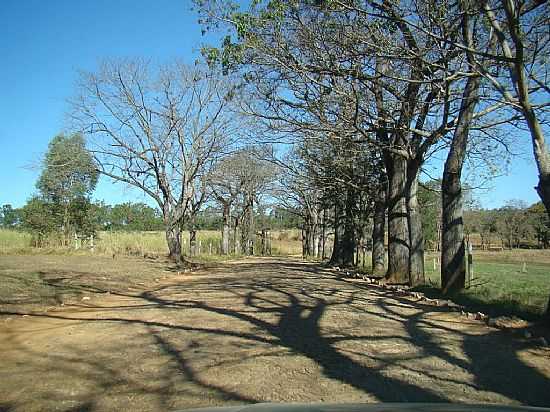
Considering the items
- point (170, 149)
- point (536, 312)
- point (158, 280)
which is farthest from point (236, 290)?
point (170, 149)

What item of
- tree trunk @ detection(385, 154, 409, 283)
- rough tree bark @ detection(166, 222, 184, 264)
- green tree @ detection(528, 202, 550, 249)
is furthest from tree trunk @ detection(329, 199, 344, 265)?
green tree @ detection(528, 202, 550, 249)

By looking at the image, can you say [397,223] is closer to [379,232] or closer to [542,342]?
[379,232]

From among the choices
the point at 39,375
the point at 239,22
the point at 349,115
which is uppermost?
the point at 239,22

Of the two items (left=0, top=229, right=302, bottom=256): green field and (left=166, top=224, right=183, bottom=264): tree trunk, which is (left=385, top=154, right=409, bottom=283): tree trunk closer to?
(left=166, top=224, right=183, bottom=264): tree trunk

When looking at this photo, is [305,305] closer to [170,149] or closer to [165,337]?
[165,337]

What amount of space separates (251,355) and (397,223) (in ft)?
42.8

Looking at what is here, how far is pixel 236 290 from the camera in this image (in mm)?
15805

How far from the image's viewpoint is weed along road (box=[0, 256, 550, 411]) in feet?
17.1

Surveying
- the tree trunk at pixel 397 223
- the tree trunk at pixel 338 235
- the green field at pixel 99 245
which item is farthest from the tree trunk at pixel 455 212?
the green field at pixel 99 245

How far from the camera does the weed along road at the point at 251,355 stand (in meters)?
5.22

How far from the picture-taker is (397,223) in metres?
19.0

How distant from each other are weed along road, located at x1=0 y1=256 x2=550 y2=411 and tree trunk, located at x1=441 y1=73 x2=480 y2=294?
211 centimetres

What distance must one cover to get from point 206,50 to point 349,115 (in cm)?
467

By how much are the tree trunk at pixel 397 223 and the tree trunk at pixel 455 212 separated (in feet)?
13.6
